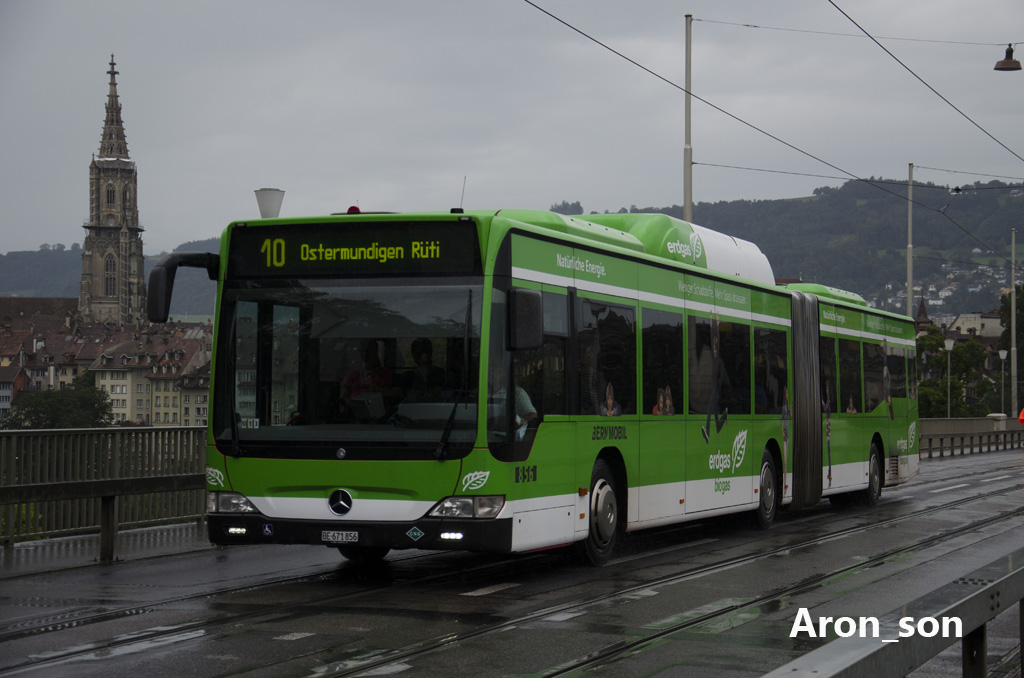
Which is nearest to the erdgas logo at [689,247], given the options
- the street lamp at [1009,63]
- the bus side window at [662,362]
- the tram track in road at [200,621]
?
the bus side window at [662,362]

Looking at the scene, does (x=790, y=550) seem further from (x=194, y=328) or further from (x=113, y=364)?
(x=194, y=328)

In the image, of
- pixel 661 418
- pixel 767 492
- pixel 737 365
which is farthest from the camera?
pixel 767 492

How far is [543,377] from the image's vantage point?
10.9m

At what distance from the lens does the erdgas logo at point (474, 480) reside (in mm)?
10062

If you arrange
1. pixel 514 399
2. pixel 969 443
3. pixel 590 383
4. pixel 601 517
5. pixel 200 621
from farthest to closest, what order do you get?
pixel 969 443
pixel 601 517
pixel 590 383
pixel 514 399
pixel 200 621

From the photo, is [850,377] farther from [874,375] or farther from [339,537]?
[339,537]

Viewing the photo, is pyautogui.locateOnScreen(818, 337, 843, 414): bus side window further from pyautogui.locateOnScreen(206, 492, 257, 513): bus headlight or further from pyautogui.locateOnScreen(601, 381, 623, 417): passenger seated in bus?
pyautogui.locateOnScreen(206, 492, 257, 513): bus headlight

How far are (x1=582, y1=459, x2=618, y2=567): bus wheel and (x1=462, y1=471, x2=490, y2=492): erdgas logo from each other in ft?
6.46

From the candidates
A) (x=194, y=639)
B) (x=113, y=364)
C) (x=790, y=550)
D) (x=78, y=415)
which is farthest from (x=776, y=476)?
(x=113, y=364)

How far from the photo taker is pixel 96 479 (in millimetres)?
13125

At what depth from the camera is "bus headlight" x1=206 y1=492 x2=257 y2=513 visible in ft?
34.9

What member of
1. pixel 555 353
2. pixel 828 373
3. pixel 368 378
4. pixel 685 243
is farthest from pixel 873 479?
pixel 368 378

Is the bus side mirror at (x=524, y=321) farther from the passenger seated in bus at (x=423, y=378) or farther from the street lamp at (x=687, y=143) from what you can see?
the street lamp at (x=687, y=143)

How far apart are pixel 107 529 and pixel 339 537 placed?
11.1 ft
